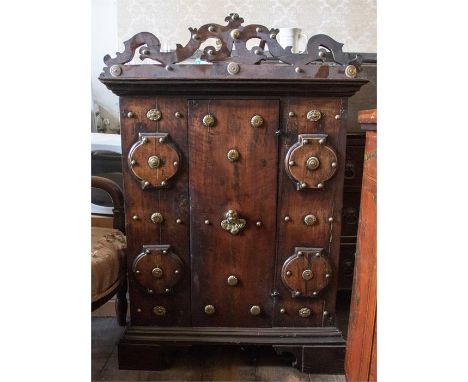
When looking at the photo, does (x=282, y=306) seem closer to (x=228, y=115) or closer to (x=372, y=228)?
(x=372, y=228)

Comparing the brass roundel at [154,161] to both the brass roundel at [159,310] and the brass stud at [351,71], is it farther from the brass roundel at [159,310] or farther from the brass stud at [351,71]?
the brass stud at [351,71]

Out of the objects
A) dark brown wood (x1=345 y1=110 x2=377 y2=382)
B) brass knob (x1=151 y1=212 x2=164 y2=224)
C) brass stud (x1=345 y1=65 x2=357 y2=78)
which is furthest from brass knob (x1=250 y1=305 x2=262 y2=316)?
brass stud (x1=345 y1=65 x2=357 y2=78)

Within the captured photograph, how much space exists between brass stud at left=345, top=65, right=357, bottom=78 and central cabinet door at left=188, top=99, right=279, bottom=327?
0.77ft

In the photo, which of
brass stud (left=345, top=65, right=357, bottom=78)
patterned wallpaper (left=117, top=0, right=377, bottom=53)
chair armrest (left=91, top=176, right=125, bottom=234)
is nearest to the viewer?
brass stud (left=345, top=65, right=357, bottom=78)

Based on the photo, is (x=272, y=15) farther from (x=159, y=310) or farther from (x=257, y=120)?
(x=159, y=310)

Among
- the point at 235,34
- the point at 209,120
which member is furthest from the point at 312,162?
the point at 235,34

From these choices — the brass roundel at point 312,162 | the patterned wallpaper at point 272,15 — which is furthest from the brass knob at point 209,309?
the patterned wallpaper at point 272,15

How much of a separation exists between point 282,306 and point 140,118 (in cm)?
81

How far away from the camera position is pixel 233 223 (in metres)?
1.38

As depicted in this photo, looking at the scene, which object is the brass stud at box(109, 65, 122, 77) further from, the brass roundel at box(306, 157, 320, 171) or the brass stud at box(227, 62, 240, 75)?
the brass roundel at box(306, 157, 320, 171)

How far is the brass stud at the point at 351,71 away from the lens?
4.15 ft

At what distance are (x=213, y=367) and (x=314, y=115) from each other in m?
0.99

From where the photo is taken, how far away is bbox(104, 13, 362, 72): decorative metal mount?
127cm

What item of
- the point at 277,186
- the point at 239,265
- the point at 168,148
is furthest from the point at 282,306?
the point at 168,148
